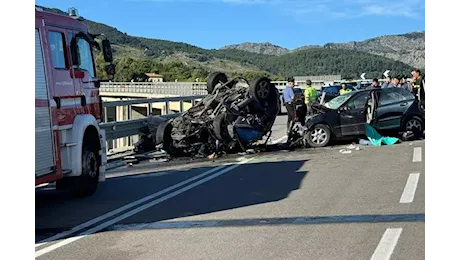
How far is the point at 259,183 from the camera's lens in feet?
35.3

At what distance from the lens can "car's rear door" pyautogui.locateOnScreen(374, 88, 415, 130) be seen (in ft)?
52.4

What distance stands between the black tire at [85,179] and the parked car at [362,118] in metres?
6.93

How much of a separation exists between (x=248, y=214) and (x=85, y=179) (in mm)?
3155

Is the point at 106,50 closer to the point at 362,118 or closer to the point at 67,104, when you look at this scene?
the point at 67,104

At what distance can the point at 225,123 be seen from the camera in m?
14.8

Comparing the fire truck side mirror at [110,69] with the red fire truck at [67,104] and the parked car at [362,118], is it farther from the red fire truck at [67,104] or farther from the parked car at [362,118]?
the parked car at [362,118]

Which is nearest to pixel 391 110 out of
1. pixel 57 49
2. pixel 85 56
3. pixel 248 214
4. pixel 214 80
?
pixel 214 80

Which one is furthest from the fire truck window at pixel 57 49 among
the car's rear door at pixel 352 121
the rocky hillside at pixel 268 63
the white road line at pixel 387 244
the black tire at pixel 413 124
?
the rocky hillside at pixel 268 63

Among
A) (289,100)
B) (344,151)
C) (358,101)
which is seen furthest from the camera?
(289,100)

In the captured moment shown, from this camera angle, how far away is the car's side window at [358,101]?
16141 millimetres
